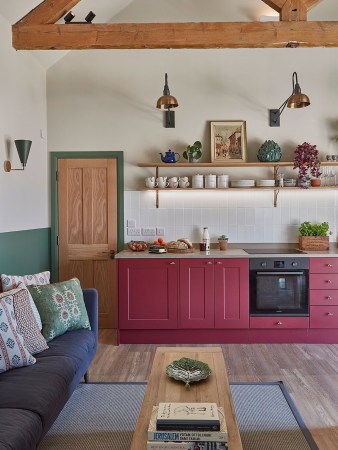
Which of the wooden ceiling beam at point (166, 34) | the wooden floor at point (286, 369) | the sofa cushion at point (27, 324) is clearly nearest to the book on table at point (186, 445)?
the wooden floor at point (286, 369)

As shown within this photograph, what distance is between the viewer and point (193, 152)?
182 inches

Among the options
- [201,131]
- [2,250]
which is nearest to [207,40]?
[201,131]

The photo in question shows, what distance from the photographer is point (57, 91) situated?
15.7 ft

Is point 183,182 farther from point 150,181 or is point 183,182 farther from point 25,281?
point 25,281

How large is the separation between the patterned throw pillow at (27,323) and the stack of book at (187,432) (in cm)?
118

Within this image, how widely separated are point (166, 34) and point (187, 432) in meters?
3.13

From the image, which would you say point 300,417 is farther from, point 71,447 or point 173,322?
point 173,322

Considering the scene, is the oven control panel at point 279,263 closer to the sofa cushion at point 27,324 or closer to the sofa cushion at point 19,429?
the sofa cushion at point 27,324

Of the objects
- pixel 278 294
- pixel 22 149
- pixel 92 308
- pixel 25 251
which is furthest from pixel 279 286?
pixel 22 149

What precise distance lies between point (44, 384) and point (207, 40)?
117 inches

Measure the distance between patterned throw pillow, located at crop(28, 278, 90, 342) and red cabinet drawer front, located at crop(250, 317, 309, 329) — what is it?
186 centimetres

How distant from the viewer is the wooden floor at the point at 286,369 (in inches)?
106

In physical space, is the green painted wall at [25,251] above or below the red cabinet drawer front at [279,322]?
above

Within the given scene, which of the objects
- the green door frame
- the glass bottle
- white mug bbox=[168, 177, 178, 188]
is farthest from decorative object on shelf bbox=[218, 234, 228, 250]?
the green door frame
